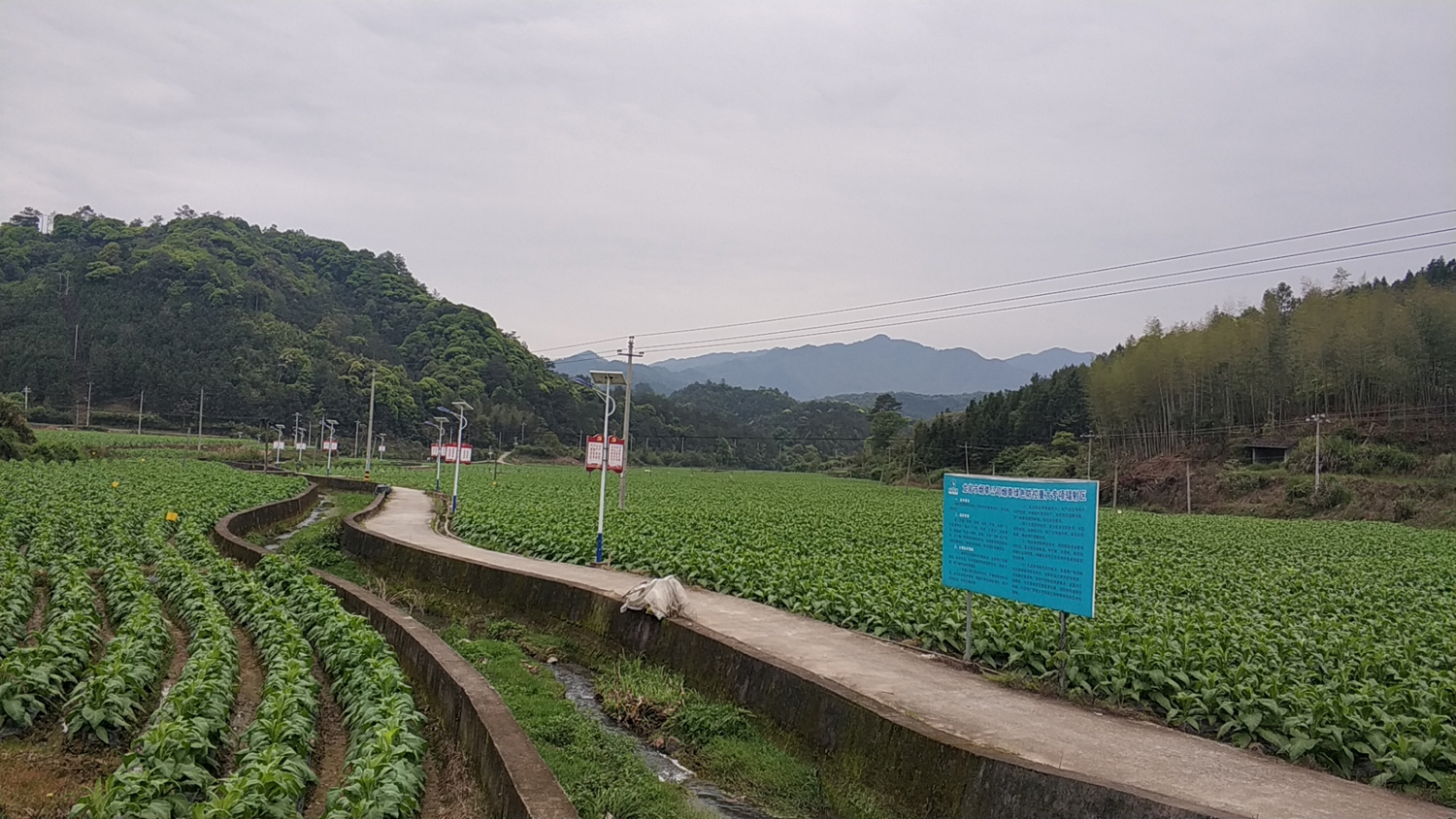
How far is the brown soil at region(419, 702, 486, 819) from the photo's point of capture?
655 centimetres

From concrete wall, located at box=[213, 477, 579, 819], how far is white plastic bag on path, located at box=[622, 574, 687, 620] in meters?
2.62

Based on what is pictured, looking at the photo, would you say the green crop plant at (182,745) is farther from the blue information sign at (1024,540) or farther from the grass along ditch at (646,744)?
the blue information sign at (1024,540)

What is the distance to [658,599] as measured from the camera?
37.9ft

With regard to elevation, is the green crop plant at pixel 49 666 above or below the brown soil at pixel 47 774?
above

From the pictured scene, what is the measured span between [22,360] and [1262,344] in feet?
304

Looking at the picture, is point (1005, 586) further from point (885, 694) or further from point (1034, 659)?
point (885, 694)

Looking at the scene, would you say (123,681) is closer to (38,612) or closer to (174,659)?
(174,659)

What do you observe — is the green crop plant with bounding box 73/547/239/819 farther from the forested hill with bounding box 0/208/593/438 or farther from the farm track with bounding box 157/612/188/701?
the forested hill with bounding box 0/208/593/438

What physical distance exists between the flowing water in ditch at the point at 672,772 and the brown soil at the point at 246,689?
3101mm

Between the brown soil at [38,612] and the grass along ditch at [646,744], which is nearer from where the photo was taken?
the grass along ditch at [646,744]

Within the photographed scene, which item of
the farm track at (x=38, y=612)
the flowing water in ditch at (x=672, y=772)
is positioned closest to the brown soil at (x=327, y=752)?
the flowing water in ditch at (x=672, y=772)

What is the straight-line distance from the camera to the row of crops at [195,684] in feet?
18.1

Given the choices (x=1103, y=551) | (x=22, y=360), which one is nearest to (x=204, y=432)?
(x=22, y=360)

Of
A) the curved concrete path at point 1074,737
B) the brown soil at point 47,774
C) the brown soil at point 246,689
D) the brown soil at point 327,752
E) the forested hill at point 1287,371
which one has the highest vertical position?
the forested hill at point 1287,371
